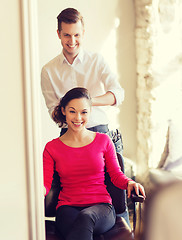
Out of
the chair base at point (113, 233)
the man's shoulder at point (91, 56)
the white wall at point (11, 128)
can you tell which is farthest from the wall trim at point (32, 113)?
the man's shoulder at point (91, 56)

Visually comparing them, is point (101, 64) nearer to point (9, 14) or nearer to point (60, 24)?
point (60, 24)

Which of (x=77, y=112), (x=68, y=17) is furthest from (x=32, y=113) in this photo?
(x=68, y=17)

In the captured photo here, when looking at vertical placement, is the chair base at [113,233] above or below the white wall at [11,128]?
below

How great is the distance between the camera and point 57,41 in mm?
1561

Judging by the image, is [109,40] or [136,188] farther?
[109,40]

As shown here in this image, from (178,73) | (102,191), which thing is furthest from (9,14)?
(178,73)

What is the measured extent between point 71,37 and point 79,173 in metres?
0.58

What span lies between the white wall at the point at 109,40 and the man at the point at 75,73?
12cm

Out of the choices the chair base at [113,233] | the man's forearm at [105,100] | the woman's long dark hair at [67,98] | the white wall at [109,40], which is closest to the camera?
the chair base at [113,233]

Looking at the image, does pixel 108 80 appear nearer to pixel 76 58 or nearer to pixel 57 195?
pixel 76 58

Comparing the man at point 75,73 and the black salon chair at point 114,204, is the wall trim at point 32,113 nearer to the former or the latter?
the black salon chair at point 114,204

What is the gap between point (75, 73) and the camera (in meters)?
1.48

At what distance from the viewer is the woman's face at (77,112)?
132 cm

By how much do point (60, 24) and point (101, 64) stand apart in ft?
0.92
